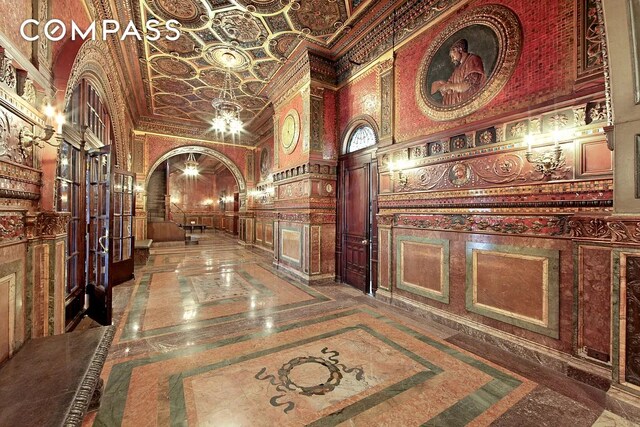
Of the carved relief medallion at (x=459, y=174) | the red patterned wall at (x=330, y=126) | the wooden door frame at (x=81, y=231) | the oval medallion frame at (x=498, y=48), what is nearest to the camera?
the oval medallion frame at (x=498, y=48)

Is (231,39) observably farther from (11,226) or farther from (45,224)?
(11,226)

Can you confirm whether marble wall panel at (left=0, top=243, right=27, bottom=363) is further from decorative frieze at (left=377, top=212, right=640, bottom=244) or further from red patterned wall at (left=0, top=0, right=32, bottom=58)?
decorative frieze at (left=377, top=212, right=640, bottom=244)

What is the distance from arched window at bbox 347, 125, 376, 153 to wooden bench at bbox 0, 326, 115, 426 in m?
4.92

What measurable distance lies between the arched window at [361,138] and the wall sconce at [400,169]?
0.95 meters

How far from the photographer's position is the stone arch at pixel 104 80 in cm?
310

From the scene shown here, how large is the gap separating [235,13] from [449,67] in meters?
3.77

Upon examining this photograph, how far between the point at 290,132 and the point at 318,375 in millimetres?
5580

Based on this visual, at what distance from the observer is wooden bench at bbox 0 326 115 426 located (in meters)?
1.26

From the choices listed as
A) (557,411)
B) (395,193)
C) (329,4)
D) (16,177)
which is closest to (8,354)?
(16,177)

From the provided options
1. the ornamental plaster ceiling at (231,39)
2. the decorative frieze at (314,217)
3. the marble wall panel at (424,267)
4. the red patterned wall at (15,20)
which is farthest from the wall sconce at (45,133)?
the marble wall panel at (424,267)

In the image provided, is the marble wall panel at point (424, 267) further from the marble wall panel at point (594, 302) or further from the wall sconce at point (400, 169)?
the marble wall panel at point (594, 302)

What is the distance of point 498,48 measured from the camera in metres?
3.13

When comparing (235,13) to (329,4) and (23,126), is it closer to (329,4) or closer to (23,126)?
(329,4)

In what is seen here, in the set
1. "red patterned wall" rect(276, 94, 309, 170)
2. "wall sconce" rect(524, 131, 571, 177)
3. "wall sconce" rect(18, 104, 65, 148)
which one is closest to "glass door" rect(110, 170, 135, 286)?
"wall sconce" rect(18, 104, 65, 148)
